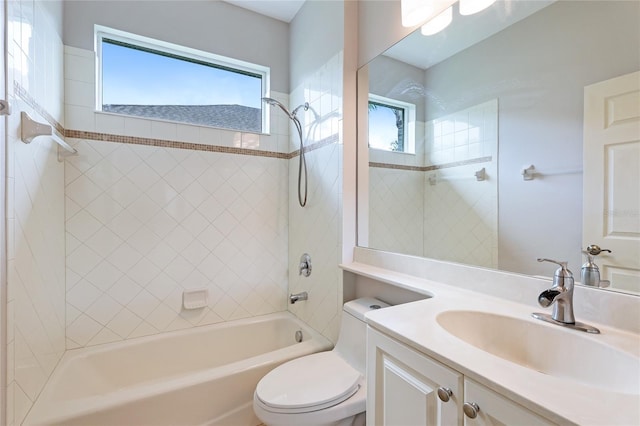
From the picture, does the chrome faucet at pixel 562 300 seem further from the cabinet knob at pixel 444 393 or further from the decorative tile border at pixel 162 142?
the decorative tile border at pixel 162 142

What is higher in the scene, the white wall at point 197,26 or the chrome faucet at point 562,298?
the white wall at point 197,26

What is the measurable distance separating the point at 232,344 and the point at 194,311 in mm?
379

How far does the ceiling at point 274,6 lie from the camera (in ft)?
7.39

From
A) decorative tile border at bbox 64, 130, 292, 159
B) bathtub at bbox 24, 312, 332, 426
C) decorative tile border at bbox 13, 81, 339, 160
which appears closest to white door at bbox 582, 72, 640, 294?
decorative tile border at bbox 13, 81, 339, 160

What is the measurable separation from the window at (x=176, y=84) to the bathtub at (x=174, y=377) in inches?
62.4

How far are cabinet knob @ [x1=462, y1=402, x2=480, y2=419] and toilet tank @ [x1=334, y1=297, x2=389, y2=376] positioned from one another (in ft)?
2.73

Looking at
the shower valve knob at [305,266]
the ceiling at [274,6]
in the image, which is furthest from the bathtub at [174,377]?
the ceiling at [274,6]

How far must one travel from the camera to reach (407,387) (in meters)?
Answer: 0.84

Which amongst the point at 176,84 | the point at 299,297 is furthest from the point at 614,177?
the point at 176,84

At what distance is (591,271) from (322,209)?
1.40m

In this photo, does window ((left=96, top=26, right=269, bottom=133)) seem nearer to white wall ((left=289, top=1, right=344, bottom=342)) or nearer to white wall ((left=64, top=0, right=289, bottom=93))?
white wall ((left=64, top=0, right=289, bottom=93))

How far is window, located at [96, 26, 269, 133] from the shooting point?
202cm

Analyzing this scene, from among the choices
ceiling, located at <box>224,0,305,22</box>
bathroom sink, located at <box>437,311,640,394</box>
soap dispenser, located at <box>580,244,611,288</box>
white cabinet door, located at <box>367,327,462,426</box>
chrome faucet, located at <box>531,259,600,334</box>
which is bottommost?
white cabinet door, located at <box>367,327,462,426</box>

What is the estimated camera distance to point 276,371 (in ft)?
4.87
